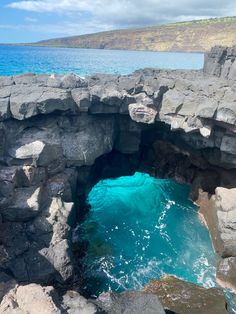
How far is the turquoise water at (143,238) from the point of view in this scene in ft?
48.1

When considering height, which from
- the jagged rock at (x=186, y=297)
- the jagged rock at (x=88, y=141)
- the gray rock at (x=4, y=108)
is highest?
the gray rock at (x=4, y=108)

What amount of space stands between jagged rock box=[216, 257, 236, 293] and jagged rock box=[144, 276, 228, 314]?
72.2 inches

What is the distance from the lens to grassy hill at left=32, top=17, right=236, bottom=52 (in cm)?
9950

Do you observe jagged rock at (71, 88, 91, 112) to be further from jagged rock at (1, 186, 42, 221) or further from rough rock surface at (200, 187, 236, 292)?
rough rock surface at (200, 187, 236, 292)

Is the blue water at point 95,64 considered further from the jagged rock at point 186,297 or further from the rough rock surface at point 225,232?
the jagged rock at point 186,297

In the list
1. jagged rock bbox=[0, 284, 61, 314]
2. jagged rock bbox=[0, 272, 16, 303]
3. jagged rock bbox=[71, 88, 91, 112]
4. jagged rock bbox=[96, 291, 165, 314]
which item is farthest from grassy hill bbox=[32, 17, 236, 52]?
jagged rock bbox=[0, 284, 61, 314]

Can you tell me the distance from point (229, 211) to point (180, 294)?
5142 mm

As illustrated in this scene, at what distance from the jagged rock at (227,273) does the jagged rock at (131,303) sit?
17.5 ft

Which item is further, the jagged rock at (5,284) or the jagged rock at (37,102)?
the jagged rock at (37,102)

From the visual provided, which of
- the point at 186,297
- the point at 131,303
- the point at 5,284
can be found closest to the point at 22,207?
the point at 5,284

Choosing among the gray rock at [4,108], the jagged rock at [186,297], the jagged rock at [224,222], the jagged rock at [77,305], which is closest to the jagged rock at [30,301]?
the jagged rock at [77,305]

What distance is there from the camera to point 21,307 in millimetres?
8945

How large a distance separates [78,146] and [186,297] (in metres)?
7.91

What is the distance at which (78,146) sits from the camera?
53.3 feet
